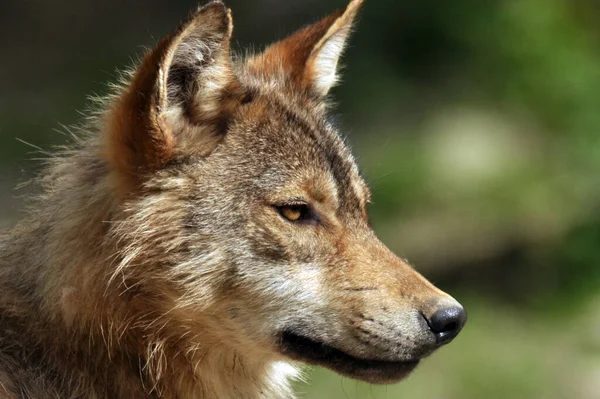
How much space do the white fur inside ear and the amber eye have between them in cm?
98

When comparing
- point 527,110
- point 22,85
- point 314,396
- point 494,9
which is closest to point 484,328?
point 314,396

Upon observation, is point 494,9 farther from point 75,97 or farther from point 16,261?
point 16,261

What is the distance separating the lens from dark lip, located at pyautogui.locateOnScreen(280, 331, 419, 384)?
12.9 ft

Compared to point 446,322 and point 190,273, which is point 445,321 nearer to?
point 446,322

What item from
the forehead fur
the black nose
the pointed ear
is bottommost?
the black nose

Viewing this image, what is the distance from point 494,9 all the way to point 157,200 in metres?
7.40

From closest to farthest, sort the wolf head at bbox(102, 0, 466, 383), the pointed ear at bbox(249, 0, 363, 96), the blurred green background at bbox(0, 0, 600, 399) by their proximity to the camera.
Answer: the wolf head at bbox(102, 0, 466, 383) < the pointed ear at bbox(249, 0, 363, 96) < the blurred green background at bbox(0, 0, 600, 399)

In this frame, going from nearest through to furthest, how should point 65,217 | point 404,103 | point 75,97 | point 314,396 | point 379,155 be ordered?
point 65,217
point 314,396
point 379,155
point 404,103
point 75,97

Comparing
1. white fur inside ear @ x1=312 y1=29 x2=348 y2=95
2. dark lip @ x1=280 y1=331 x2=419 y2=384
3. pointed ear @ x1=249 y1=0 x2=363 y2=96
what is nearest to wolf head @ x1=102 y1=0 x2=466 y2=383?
dark lip @ x1=280 y1=331 x2=419 y2=384

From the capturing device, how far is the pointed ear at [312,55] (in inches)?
187

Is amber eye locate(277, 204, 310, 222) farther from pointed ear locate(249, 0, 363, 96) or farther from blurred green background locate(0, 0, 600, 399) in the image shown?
blurred green background locate(0, 0, 600, 399)

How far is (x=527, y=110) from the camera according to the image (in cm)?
1019

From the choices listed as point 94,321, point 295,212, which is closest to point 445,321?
point 295,212

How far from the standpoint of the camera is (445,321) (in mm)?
3848
